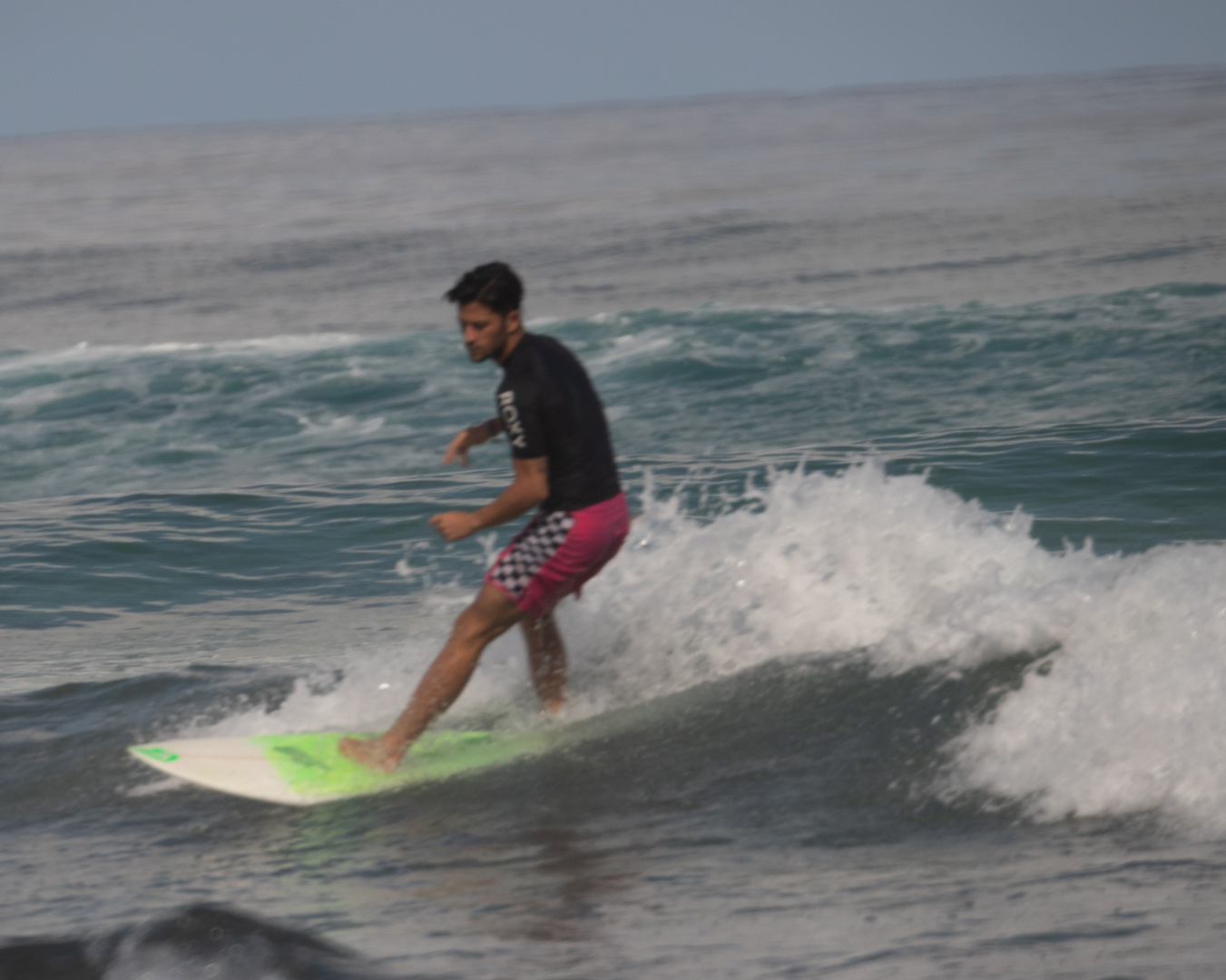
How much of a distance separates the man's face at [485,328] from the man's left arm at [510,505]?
16.4 inches

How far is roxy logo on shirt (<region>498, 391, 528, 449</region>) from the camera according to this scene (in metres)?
5.16

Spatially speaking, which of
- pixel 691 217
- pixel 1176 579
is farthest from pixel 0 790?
pixel 691 217

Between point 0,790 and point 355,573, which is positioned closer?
point 0,790

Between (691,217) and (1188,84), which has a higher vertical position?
(1188,84)

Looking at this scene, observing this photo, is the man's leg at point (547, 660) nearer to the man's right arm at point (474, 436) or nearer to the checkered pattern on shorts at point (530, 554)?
the checkered pattern on shorts at point (530, 554)

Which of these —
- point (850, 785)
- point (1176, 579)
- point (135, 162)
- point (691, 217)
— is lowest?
point (850, 785)

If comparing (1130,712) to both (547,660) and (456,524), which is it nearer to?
(547,660)

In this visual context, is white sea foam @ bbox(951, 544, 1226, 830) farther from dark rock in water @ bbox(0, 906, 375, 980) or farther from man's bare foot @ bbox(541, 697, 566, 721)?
dark rock in water @ bbox(0, 906, 375, 980)

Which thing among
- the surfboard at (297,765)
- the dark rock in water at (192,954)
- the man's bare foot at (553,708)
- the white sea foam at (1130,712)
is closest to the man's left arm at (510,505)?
the surfboard at (297,765)

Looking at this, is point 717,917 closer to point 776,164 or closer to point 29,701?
point 29,701

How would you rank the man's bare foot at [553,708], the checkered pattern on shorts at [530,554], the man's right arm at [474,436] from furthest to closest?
the man's bare foot at [553,708] < the man's right arm at [474,436] < the checkered pattern on shorts at [530,554]

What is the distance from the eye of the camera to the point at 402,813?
5266 mm

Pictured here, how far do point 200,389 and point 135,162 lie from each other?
70.5 meters

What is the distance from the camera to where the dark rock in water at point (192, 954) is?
13.1ft
